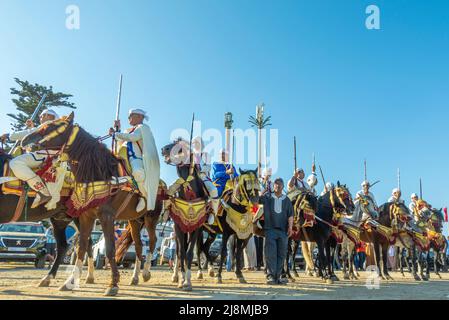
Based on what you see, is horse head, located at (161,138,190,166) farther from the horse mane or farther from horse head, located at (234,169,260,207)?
horse head, located at (234,169,260,207)

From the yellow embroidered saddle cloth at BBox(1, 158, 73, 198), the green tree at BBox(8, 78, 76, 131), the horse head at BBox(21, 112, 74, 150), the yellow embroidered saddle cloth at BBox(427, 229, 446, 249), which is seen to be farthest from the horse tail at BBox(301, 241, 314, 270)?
the green tree at BBox(8, 78, 76, 131)

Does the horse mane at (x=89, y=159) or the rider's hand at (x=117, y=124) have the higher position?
the rider's hand at (x=117, y=124)

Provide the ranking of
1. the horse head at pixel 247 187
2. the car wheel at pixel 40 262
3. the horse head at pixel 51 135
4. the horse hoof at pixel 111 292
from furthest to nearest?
the car wheel at pixel 40 262
the horse head at pixel 247 187
the horse hoof at pixel 111 292
the horse head at pixel 51 135

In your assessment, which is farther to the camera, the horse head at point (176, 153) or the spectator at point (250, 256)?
the spectator at point (250, 256)

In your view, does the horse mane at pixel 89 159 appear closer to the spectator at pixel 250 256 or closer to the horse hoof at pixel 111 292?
the horse hoof at pixel 111 292

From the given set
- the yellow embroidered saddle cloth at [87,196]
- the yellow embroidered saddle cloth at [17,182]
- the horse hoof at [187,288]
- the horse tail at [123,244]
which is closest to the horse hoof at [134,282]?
the horse tail at [123,244]

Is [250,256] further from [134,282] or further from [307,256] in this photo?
[134,282]

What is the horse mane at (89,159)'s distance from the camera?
747 cm

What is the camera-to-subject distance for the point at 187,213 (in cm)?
893

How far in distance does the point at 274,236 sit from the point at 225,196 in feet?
6.10

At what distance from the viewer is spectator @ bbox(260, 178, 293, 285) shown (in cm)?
1073

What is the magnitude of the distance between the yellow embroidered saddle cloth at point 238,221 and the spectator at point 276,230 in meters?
0.71
